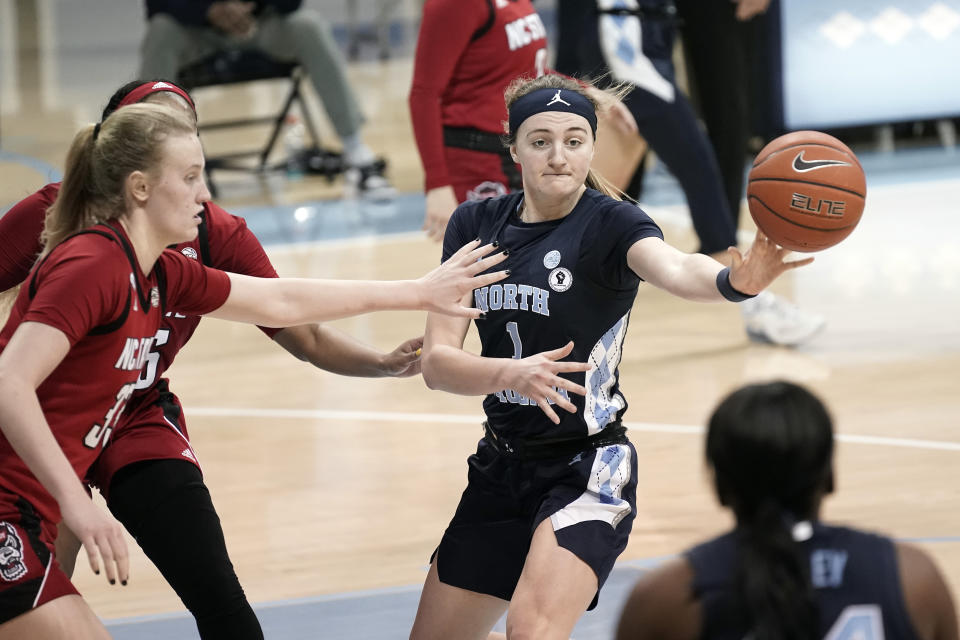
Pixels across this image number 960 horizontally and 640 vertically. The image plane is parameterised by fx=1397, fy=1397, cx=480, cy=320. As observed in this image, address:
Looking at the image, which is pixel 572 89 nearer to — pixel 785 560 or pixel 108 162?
pixel 108 162

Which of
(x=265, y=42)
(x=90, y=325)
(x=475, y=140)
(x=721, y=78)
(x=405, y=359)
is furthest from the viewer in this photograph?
(x=265, y=42)

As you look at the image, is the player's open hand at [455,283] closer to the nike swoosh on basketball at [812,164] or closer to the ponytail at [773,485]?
the nike swoosh on basketball at [812,164]

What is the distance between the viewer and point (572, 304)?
338 cm

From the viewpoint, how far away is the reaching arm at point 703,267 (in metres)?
2.97

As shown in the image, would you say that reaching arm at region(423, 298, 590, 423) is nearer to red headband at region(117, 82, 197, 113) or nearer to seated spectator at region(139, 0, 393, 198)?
red headband at region(117, 82, 197, 113)

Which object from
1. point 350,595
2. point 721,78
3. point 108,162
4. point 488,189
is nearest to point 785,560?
point 108,162

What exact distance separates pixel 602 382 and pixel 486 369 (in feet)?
1.24

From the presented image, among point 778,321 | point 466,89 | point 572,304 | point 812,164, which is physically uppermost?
point 812,164

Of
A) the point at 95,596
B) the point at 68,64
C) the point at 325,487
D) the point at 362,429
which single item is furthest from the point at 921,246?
the point at 68,64

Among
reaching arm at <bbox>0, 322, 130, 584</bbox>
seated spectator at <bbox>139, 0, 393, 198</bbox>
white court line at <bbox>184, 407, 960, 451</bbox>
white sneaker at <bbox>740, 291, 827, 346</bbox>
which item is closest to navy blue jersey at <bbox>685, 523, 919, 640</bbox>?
reaching arm at <bbox>0, 322, 130, 584</bbox>

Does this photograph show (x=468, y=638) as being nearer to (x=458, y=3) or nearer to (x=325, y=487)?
(x=325, y=487)

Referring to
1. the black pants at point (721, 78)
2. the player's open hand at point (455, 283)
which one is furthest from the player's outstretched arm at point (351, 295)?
the black pants at point (721, 78)

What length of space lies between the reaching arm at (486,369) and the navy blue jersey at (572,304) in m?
0.11

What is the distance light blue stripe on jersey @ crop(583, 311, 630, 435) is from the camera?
11.1 feet
